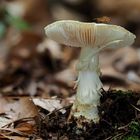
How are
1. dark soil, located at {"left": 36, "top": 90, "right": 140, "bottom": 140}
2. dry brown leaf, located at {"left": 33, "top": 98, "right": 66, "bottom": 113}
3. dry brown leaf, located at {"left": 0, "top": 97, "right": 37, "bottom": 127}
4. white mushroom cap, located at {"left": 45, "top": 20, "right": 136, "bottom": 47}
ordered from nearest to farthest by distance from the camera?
white mushroom cap, located at {"left": 45, "top": 20, "right": 136, "bottom": 47}
dark soil, located at {"left": 36, "top": 90, "right": 140, "bottom": 140}
dry brown leaf, located at {"left": 0, "top": 97, "right": 37, "bottom": 127}
dry brown leaf, located at {"left": 33, "top": 98, "right": 66, "bottom": 113}

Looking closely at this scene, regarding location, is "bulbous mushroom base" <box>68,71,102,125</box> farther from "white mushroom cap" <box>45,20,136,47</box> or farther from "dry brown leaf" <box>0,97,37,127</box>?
"dry brown leaf" <box>0,97,37,127</box>

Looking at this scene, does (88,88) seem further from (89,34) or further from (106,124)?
(89,34)

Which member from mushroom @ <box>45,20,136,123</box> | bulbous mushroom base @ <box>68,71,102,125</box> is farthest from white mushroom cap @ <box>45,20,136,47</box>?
bulbous mushroom base @ <box>68,71,102,125</box>

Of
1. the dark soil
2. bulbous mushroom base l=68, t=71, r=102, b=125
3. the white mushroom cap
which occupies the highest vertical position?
the white mushroom cap

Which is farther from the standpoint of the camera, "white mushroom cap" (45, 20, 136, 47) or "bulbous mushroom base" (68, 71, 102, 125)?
"bulbous mushroom base" (68, 71, 102, 125)

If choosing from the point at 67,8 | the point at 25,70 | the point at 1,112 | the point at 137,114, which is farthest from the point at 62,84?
the point at 67,8

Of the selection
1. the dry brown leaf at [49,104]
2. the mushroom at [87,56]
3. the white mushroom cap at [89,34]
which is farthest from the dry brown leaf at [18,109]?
the white mushroom cap at [89,34]

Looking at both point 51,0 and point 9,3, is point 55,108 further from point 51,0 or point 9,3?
point 51,0
